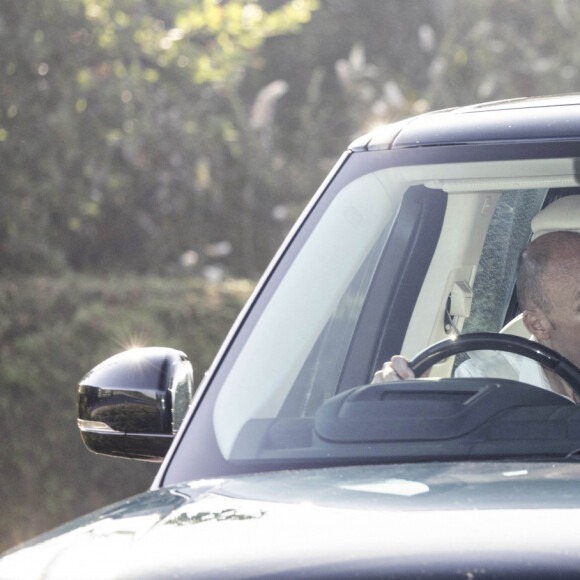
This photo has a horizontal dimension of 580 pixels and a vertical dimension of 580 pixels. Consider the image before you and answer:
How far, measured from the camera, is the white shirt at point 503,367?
2.61 metres

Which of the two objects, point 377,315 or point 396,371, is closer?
point 396,371

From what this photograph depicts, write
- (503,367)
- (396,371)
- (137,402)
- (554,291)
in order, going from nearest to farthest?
1. (137,402)
2. (396,371)
3. (503,367)
4. (554,291)

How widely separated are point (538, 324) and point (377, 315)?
1.22 ft

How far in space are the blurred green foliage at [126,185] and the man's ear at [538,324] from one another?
17.6 ft

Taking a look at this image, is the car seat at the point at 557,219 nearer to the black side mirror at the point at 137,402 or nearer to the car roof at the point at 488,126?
the car roof at the point at 488,126

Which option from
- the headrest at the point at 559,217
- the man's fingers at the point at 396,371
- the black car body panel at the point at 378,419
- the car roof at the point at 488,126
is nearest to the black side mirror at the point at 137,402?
the black car body panel at the point at 378,419

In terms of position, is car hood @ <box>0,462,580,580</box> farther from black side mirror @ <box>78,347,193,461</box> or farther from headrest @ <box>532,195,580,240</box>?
headrest @ <box>532,195,580,240</box>

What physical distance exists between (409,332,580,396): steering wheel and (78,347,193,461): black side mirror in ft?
1.66

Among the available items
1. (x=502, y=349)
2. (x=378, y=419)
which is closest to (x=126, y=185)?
(x=502, y=349)

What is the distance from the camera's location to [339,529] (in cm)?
153

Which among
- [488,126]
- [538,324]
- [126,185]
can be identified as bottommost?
[538,324]

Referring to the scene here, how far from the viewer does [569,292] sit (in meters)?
2.81

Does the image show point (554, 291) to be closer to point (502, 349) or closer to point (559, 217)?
point (559, 217)

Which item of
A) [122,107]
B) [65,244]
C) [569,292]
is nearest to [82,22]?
[122,107]
